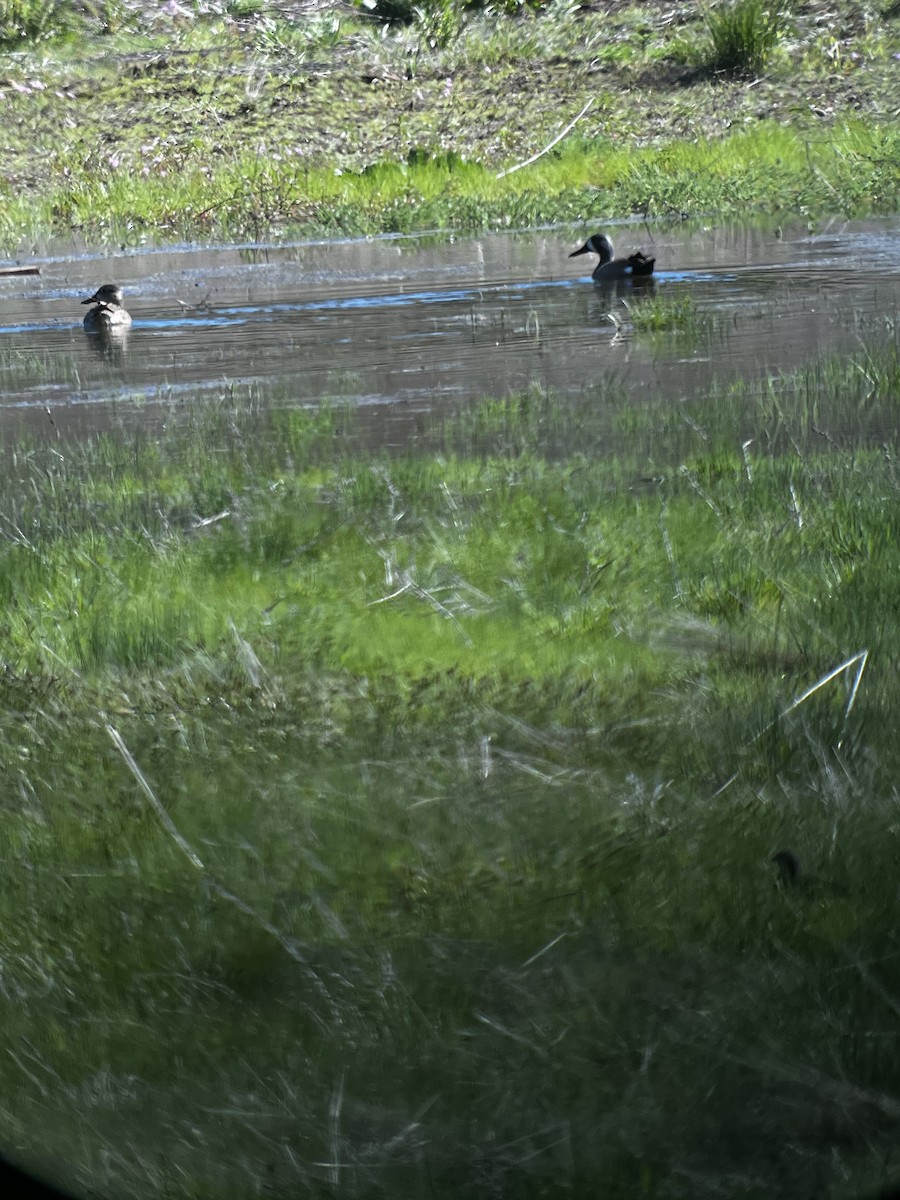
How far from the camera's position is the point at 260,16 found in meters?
25.8

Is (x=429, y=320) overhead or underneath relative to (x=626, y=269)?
underneath

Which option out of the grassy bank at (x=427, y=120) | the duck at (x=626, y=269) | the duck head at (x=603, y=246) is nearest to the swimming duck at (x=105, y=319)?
the duck at (x=626, y=269)

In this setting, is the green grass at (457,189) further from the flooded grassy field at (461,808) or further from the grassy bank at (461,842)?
the grassy bank at (461,842)

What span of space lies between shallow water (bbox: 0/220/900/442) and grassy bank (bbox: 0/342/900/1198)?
245 cm

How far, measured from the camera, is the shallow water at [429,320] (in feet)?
26.6

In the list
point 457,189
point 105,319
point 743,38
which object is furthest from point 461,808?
point 743,38

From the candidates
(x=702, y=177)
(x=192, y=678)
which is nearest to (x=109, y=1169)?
(x=192, y=678)

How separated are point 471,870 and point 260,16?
81.6 ft

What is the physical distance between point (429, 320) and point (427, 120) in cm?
1251

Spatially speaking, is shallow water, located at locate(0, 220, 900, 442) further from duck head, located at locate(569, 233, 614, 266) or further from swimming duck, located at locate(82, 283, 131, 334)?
duck head, located at locate(569, 233, 614, 266)

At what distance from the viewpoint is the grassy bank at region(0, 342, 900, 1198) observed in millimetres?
2299

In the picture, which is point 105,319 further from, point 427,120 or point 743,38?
point 743,38

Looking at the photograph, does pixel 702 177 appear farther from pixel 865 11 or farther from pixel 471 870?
pixel 471 870

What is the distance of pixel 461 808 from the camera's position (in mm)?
3152
